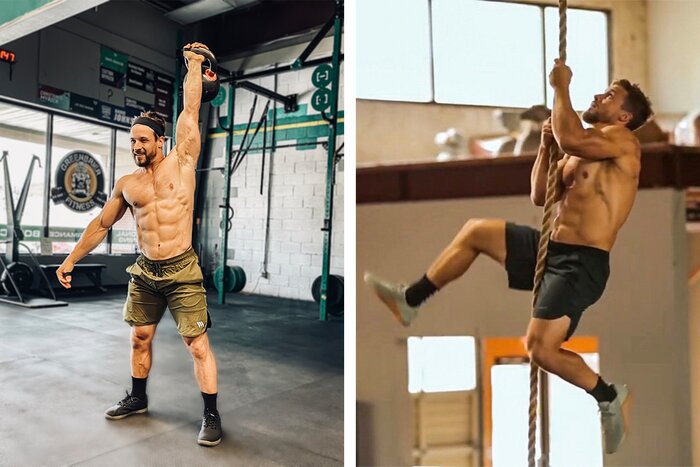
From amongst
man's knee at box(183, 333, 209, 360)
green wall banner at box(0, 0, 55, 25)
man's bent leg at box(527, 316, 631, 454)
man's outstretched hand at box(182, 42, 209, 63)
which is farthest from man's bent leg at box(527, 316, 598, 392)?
green wall banner at box(0, 0, 55, 25)

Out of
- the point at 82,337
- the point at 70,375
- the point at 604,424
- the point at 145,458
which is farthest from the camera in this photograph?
the point at 82,337

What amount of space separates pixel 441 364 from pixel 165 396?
1.46m

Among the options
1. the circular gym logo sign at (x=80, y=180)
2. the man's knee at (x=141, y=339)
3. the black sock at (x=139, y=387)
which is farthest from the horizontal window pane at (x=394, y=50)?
the circular gym logo sign at (x=80, y=180)

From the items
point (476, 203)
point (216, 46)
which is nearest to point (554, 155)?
point (476, 203)

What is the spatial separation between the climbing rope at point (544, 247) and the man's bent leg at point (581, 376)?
0.14ft

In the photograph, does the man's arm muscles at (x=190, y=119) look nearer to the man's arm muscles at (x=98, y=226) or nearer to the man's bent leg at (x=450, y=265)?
the man's arm muscles at (x=98, y=226)

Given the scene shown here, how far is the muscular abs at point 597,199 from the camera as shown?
3.64ft

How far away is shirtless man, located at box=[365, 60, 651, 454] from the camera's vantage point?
1105 millimetres

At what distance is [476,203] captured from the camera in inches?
45.8

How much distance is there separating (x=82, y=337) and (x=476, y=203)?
3015 mm

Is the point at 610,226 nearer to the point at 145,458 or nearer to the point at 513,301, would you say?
the point at 513,301

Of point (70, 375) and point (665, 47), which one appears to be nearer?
point (665, 47)

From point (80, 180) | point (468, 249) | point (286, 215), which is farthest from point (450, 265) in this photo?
point (286, 215)

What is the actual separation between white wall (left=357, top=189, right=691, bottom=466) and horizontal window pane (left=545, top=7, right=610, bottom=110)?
280mm
